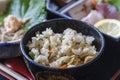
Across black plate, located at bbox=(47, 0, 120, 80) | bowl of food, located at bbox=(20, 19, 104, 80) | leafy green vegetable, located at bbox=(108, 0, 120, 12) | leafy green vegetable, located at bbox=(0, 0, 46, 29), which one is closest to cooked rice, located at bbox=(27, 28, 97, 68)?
bowl of food, located at bbox=(20, 19, 104, 80)

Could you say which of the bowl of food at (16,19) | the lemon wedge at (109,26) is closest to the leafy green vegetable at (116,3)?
the lemon wedge at (109,26)

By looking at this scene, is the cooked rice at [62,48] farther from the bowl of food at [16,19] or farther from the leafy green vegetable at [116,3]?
the leafy green vegetable at [116,3]

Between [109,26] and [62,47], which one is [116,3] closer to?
[109,26]

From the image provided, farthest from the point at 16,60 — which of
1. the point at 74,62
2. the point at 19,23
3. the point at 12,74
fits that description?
the point at 74,62

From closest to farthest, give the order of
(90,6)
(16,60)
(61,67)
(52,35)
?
1. (61,67)
2. (52,35)
3. (16,60)
4. (90,6)

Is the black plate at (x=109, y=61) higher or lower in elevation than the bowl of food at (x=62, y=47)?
lower

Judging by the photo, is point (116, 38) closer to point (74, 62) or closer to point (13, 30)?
point (74, 62)

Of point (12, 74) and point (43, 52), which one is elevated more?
point (43, 52)
